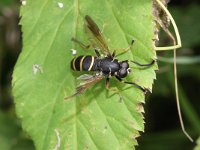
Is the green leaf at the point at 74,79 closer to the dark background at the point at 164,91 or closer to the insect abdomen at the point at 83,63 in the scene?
the insect abdomen at the point at 83,63

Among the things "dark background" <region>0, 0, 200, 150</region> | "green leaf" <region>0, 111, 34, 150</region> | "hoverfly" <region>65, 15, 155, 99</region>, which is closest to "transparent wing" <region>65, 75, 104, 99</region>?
"hoverfly" <region>65, 15, 155, 99</region>

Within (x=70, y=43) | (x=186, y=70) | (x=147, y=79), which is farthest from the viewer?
(x=186, y=70)

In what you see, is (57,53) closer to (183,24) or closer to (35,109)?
(35,109)

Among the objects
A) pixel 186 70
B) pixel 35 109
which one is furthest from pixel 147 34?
pixel 186 70

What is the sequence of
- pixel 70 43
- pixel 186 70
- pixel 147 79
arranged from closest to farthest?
pixel 147 79 < pixel 70 43 < pixel 186 70

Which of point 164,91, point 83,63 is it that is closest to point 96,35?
point 83,63

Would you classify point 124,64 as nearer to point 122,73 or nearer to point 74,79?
point 122,73

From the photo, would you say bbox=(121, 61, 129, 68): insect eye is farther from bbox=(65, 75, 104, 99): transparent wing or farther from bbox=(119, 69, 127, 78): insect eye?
bbox=(65, 75, 104, 99): transparent wing

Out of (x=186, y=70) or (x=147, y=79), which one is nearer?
(x=147, y=79)
